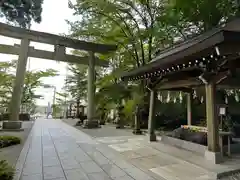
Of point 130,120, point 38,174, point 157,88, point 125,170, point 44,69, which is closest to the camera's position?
point 38,174

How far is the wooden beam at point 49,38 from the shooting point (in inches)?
338

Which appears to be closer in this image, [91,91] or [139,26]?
[139,26]

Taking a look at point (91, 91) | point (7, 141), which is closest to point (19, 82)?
point (91, 91)

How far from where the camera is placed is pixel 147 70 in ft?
18.5

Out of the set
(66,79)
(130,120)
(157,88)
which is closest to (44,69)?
(66,79)

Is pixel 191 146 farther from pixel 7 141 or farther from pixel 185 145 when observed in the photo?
pixel 7 141

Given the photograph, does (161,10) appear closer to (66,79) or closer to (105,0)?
(105,0)

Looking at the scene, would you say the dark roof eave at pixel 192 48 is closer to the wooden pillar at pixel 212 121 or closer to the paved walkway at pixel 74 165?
the wooden pillar at pixel 212 121

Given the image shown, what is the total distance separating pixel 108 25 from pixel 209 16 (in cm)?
547

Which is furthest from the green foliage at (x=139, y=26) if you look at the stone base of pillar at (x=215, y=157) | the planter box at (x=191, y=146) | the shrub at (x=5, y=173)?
the shrub at (x=5, y=173)

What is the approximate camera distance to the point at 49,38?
9734 mm

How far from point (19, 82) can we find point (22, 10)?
5.57 m

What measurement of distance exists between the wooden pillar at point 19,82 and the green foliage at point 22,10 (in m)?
4.84

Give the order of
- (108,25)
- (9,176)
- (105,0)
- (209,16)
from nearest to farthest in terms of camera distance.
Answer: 1. (9,176)
2. (209,16)
3. (105,0)
4. (108,25)
